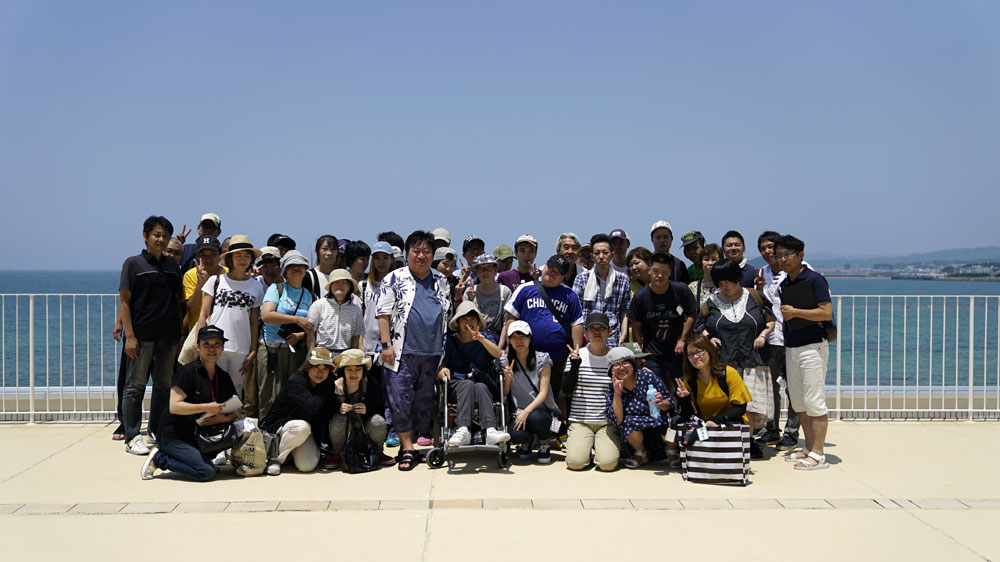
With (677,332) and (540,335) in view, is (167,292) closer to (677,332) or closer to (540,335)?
(540,335)

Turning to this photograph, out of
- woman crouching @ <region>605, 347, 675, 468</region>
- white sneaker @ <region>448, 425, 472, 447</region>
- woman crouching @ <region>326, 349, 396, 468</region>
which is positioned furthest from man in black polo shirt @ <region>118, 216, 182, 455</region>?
woman crouching @ <region>605, 347, 675, 468</region>

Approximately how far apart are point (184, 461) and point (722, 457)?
3850 millimetres

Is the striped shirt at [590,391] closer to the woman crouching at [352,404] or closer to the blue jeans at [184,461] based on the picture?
the woman crouching at [352,404]

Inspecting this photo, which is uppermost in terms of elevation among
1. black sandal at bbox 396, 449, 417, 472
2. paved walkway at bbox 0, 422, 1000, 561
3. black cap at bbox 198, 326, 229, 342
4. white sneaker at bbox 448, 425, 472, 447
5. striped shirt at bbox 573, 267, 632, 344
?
striped shirt at bbox 573, 267, 632, 344

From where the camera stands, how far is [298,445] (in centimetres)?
579

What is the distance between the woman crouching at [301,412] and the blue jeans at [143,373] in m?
1.24

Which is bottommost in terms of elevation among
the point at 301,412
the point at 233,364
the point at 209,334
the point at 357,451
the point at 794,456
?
the point at 794,456

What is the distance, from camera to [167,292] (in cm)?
648

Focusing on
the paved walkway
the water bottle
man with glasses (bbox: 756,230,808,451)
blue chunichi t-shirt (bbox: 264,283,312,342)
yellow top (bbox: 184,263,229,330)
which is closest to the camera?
the paved walkway

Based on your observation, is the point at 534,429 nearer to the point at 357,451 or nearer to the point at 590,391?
the point at 590,391

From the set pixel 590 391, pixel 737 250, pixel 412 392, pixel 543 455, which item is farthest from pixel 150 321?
pixel 737 250

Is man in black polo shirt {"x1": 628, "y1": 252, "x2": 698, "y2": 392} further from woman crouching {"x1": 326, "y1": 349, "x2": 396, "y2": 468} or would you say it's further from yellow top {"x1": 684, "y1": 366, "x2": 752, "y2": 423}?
woman crouching {"x1": 326, "y1": 349, "x2": 396, "y2": 468}

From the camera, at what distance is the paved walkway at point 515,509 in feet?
13.6

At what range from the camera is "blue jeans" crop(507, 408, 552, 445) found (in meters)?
6.10
